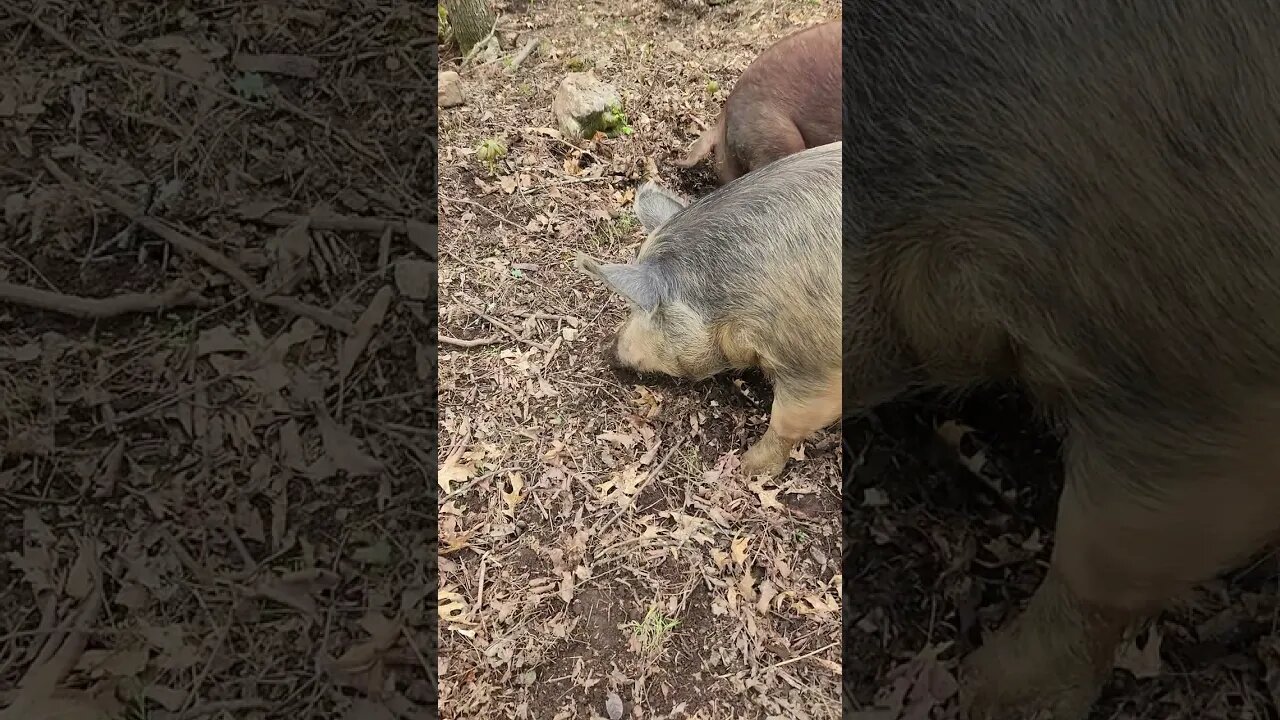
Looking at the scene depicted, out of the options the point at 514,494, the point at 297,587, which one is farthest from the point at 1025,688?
the point at 297,587

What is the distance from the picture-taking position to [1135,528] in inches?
84.7

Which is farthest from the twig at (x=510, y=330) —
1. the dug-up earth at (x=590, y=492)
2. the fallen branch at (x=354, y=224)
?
the fallen branch at (x=354, y=224)

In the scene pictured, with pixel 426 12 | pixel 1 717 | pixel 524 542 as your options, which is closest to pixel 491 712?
pixel 524 542

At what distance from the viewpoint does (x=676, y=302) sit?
12.1ft

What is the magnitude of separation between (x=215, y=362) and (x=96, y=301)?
2.34 feet

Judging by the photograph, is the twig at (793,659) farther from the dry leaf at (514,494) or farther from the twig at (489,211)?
the twig at (489,211)

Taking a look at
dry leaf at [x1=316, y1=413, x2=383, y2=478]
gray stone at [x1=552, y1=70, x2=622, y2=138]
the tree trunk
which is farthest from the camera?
the tree trunk

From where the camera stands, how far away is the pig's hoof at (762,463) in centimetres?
382

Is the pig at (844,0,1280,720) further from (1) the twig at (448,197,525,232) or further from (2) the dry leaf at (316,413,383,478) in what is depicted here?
(1) the twig at (448,197,525,232)

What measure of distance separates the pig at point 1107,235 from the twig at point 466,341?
227 centimetres

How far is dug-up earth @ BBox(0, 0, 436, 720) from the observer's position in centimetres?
329

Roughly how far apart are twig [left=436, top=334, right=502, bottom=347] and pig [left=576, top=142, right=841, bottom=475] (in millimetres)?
783

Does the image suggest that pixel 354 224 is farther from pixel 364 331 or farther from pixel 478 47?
pixel 478 47

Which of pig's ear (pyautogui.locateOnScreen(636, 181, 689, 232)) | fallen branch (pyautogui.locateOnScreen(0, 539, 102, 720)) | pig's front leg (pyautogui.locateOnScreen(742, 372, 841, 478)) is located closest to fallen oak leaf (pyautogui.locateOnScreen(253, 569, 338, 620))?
fallen branch (pyautogui.locateOnScreen(0, 539, 102, 720))
